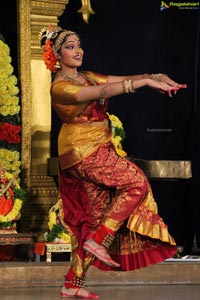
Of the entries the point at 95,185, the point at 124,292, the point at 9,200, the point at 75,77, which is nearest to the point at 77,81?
the point at 75,77

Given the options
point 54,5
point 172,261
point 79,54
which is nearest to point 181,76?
point 54,5

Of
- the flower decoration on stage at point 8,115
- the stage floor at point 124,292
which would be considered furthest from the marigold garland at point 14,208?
the stage floor at point 124,292

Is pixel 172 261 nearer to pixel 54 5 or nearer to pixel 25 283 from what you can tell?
pixel 25 283

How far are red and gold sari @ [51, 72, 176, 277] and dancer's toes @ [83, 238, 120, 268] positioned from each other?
0.14 metres

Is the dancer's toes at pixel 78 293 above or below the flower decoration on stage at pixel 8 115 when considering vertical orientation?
below

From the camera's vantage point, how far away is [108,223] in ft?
19.4

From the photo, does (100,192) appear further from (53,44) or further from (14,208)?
(14,208)

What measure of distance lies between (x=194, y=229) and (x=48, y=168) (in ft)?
4.93

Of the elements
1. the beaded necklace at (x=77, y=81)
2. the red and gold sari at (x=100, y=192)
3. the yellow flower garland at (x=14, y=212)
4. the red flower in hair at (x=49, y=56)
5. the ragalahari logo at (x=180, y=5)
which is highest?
the ragalahari logo at (x=180, y=5)

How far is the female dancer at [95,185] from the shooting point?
5.90 meters

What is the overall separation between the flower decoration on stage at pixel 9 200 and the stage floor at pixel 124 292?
138cm

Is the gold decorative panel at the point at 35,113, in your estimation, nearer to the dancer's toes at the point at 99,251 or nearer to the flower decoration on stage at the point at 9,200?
the flower decoration on stage at the point at 9,200

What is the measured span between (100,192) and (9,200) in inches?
89.8

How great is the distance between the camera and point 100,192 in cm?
618
